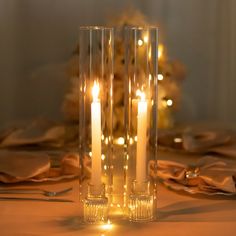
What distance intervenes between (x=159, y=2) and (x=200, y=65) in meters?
0.22

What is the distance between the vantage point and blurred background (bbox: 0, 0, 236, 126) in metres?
1.62

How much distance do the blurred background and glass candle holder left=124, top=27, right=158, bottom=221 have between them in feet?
2.58

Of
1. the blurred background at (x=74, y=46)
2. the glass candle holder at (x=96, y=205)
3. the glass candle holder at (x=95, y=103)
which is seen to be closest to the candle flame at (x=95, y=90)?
the glass candle holder at (x=95, y=103)

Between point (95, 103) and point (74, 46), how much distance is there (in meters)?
0.87

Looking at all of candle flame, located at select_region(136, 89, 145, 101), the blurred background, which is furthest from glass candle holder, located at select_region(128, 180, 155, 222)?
the blurred background

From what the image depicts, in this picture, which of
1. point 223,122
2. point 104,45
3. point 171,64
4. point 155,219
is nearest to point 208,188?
point 155,219

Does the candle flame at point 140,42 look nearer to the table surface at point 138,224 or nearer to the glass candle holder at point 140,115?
the glass candle holder at point 140,115

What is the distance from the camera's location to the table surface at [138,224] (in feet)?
2.54

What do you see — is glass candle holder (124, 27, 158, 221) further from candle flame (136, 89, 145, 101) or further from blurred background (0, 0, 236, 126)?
blurred background (0, 0, 236, 126)

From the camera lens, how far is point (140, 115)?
812 millimetres

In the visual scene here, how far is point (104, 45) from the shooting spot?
821 millimetres

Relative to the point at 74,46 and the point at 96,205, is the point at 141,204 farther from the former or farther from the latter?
the point at 74,46

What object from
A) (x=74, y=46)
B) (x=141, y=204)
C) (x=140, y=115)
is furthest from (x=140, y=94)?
(x=74, y=46)

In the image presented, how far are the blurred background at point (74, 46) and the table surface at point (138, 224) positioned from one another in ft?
2.36
